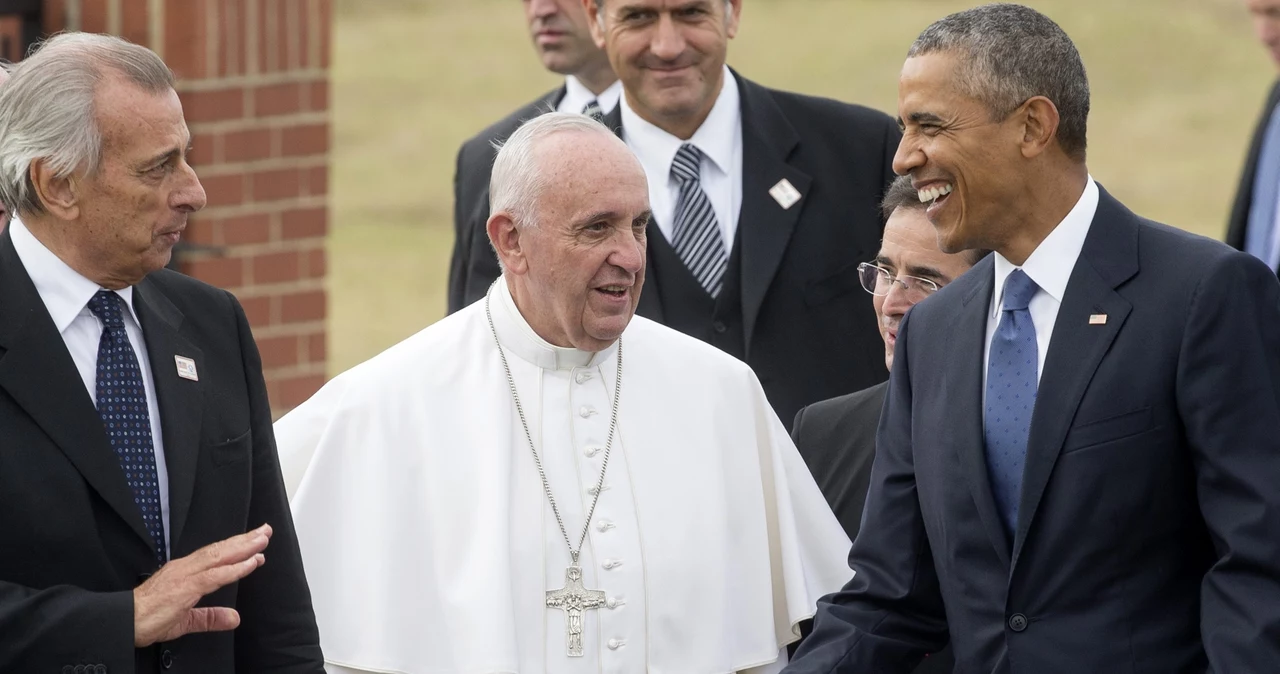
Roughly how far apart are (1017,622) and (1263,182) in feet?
11.6

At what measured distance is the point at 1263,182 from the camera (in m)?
6.81

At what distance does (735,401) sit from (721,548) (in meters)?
0.37

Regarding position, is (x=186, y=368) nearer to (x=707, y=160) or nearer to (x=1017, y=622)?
(x=1017, y=622)

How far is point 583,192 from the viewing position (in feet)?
14.1

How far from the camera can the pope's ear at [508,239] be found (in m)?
4.41

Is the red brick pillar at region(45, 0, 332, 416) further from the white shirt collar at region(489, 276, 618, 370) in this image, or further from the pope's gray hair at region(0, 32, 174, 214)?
the pope's gray hair at region(0, 32, 174, 214)

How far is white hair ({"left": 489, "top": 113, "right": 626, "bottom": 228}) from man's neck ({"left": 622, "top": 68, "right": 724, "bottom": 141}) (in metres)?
1.29

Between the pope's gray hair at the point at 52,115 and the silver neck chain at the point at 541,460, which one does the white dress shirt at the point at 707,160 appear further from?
the pope's gray hair at the point at 52,115

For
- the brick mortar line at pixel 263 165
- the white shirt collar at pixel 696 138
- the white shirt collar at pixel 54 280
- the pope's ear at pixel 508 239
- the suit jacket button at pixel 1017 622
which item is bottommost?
the suit jacket button at pixel 1017 622

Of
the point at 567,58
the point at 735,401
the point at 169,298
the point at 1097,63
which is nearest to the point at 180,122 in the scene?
the point at 169,298

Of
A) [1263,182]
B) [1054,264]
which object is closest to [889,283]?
[1054,264]

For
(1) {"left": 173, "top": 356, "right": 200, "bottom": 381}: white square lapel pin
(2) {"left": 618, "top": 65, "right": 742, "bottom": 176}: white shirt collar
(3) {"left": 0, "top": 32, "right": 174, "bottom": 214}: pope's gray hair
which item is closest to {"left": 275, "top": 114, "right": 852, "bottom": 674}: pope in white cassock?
(1) {"left": 173, "top": 356, "right": 200, "bottom": 381}: white square lapel pin

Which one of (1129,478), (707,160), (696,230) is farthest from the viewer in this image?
(707,160)

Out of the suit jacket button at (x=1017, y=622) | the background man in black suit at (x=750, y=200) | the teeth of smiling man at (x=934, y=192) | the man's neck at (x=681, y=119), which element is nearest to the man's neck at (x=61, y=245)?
the teeth of smiling man at (x=934, y=192)
